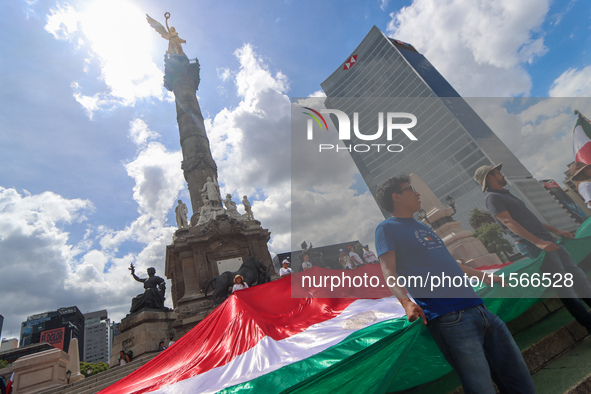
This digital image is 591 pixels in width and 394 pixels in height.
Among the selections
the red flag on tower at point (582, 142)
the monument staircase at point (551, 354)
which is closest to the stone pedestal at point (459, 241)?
the monument staircase at point (551, 354)

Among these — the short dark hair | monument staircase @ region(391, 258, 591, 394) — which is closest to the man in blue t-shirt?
the short dark hair

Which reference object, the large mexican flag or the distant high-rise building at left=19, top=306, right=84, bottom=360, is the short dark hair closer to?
the large mexican flag

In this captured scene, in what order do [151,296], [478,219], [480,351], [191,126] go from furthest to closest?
[191,126] → [151,296] → [478,219] → [480,351]

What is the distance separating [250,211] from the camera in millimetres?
19656

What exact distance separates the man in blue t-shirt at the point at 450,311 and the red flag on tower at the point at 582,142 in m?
3.19

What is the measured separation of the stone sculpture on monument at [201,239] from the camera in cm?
1398

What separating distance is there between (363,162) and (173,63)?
27271mm

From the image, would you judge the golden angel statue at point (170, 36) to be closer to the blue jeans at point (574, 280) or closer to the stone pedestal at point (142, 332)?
the stone pedestal at point (142, 332)

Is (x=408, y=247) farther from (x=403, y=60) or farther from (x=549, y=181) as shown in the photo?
(x=403, y=60)

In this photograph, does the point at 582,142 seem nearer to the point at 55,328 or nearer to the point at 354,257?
the point at 354,257

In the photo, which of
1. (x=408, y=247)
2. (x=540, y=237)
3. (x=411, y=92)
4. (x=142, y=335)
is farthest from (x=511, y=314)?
(x=411, y=92)

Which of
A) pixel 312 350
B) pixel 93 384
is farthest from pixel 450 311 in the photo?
pixel 93 384

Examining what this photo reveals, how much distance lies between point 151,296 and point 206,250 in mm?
3896

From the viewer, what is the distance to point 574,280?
3.39 meters
